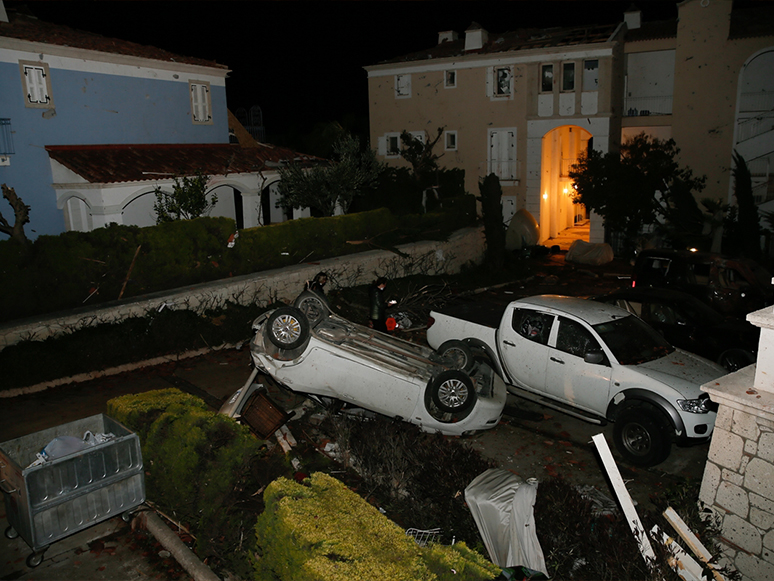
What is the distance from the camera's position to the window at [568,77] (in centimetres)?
2741

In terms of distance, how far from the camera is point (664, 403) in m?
7.92

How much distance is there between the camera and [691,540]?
524 cm

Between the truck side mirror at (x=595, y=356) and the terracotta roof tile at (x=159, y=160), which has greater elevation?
the terracotta roof tile at (x=159, y=160)

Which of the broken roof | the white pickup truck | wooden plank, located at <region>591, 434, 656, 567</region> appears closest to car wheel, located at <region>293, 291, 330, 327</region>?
the white pickup truck

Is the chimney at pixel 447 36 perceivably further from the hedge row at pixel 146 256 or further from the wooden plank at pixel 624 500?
the wooden plank at pixel 624 500

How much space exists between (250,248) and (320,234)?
256 centimetres

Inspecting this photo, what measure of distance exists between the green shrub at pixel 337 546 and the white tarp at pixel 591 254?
64.7 feet

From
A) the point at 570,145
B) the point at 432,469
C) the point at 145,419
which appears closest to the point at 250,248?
the point at 145,419

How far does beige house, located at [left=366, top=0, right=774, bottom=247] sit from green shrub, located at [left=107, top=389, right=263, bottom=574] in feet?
79.4

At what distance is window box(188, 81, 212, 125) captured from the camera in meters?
22.5

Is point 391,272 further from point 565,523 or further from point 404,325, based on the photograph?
point 565,523

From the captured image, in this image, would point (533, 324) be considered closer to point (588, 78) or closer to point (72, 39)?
point (72, 39)

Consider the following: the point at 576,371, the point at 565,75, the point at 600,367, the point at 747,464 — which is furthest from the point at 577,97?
the point at 747,464

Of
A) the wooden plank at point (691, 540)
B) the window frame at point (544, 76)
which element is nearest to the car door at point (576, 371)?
the wooden plank at point (691, 540)
